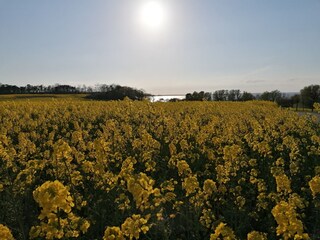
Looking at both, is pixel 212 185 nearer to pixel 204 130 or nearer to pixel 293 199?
pixel 293 199

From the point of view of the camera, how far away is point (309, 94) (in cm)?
7831

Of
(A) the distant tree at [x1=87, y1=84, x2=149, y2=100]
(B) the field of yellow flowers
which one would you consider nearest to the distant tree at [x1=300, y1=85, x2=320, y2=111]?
(A) the distant tree at [x1=87, y1=84, x2=149, y2=100]

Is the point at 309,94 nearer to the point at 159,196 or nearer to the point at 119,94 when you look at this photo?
the point at 119,94

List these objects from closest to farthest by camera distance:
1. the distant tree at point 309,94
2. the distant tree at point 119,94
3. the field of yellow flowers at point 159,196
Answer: the field of yellow flowers at point 159,196 < the distant tree at point 119,94 < the distant tree at point 309,94

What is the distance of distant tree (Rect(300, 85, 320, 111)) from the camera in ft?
253

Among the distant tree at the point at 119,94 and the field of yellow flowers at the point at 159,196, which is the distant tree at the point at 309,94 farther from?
the field of yellow flowers at the point at 159,196

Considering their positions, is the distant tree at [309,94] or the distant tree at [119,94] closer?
the distant tree at [119,94]

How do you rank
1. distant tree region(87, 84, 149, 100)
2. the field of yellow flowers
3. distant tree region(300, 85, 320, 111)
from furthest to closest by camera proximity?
1. distant tree region(300, 85, 320, 111)
2. distant tree region(87, 84, 149, 100)
3. the field of yellow flowers

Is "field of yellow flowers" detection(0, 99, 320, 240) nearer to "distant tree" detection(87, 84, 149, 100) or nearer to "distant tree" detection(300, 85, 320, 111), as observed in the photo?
"distant tree" detection(87, 84, 149, 100)

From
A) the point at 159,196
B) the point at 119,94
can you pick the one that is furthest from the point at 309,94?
the point at 159,196

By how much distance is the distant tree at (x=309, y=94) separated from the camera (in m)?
77.0

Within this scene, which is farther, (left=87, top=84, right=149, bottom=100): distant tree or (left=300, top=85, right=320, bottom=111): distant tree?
(left=300, top=85, right=320, bottom=111): distant tree

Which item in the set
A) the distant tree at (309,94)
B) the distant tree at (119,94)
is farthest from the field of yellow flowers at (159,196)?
the distant tree at (309,94)

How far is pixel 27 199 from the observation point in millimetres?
5816
